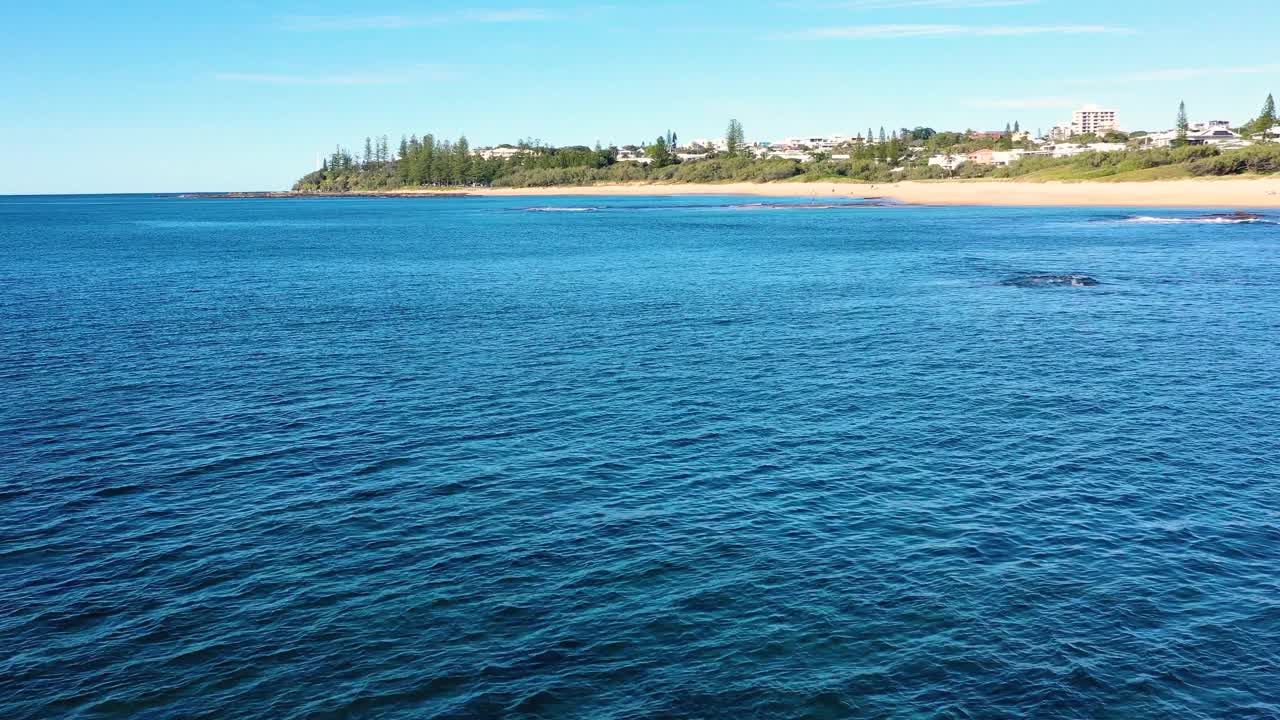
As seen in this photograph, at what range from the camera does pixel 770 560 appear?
27.2 metres

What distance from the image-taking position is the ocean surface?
70.7 feet

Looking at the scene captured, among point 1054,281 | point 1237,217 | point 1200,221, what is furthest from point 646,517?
point 1237,217

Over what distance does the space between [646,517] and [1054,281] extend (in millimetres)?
65550

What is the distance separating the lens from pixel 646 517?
99.5 feet

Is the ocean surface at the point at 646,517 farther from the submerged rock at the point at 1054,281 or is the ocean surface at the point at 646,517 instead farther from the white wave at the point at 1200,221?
the white wave at the point at 1200,221

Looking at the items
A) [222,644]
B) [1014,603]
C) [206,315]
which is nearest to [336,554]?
[222,644]

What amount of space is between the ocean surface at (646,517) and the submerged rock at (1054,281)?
14.4 m

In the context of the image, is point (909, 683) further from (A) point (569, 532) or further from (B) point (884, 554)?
(A) point (569, 532)

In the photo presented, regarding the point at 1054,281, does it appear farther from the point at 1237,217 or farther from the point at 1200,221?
the point at 1237,217

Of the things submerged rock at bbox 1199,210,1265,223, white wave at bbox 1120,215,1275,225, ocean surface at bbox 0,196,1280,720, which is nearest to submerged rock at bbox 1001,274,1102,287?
ocean surface at bbox 0,196,1280,720

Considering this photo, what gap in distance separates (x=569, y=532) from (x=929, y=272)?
73.0m

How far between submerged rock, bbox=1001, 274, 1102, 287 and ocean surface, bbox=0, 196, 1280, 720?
14.4m

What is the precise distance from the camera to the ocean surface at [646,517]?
21562 mm

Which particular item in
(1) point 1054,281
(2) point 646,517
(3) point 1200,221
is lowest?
(2) point 646,517
